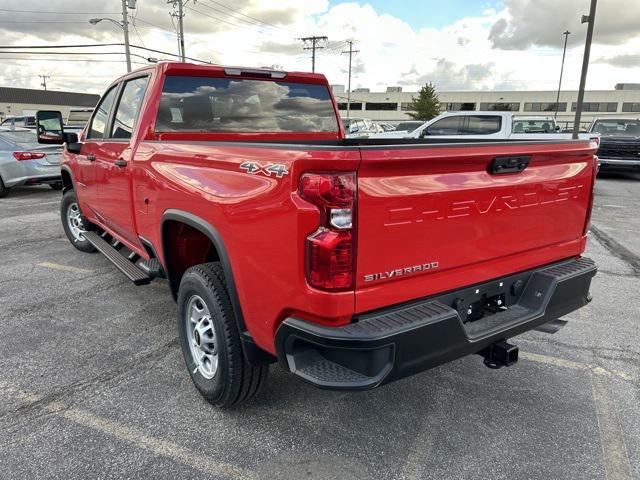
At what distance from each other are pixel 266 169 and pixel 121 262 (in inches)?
105

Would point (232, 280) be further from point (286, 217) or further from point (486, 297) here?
point (486, 297)

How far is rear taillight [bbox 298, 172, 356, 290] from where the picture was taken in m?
1.91

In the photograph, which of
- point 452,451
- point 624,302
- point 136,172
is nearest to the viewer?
point 452,451

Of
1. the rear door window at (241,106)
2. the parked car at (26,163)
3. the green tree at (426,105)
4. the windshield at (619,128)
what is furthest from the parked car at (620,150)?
the green tree at (426,105)

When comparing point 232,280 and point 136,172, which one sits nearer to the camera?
point 232,280

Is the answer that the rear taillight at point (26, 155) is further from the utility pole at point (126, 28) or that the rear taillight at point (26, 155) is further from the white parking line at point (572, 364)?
the utility pole at point (126, 28)

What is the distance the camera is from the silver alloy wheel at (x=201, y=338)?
2844 millimetres

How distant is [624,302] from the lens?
4.62 m

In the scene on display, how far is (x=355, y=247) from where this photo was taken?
6.44 feet

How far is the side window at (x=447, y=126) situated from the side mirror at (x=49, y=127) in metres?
10.4

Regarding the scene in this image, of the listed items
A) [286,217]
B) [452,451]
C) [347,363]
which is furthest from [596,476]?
[286,217]

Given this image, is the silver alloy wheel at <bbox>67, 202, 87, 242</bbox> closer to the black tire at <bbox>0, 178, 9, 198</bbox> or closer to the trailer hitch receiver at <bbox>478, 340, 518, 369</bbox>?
the trailer hitch receiver at <bbox>478, 340, 518, 369</bbox>

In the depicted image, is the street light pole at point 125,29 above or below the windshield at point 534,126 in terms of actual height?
above

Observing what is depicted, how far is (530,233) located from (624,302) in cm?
275
